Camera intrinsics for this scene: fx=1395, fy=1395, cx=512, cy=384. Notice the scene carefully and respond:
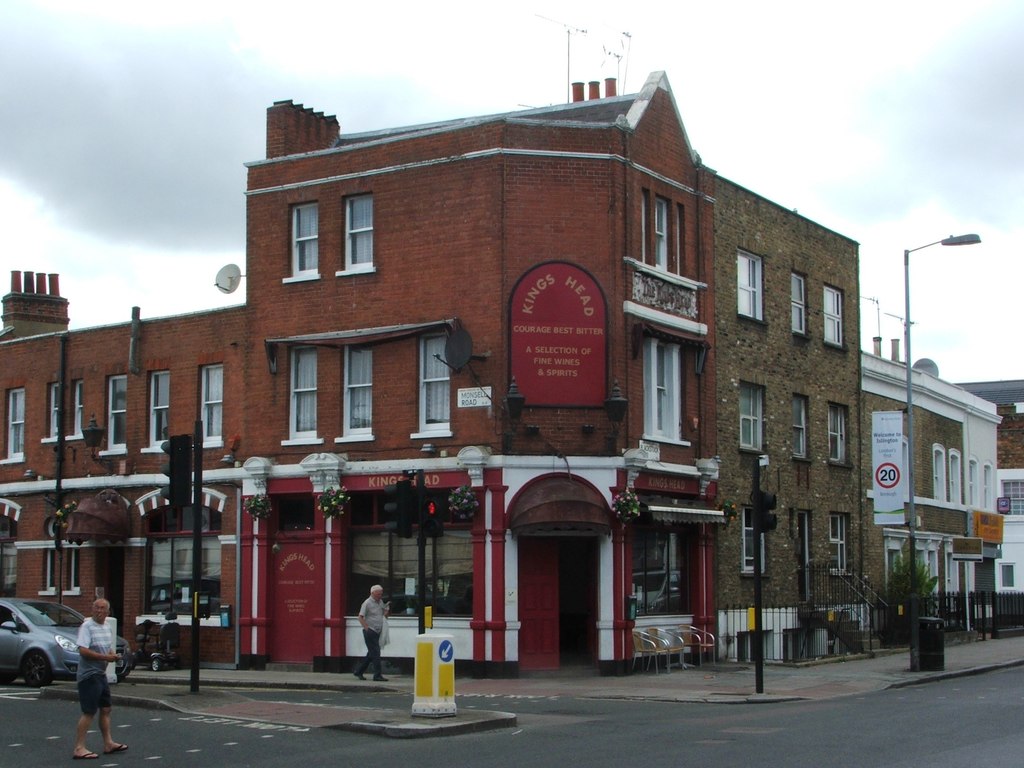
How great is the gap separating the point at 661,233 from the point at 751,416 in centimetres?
581

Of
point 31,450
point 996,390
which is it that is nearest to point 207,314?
point 31,450

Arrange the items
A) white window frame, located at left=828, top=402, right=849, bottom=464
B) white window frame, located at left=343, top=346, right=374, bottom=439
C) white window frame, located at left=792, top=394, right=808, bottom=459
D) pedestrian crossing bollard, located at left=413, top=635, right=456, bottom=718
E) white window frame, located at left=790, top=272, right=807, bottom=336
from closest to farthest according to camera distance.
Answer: pedestrian crossing bollard, located at left=413, top=635, right=456, bottom=718 → white window frame, located at left=343, top=346, right=374, bottom=439 → white window frame, located at left=792, top=394, right=808, bottom=459 → white window frame, located at left=790, top=272, right=807, bottom=336 → white window frame, located at left=828, top=402, right=849, bottom=464

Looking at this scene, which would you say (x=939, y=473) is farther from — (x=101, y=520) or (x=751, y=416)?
(x=101, y=520)

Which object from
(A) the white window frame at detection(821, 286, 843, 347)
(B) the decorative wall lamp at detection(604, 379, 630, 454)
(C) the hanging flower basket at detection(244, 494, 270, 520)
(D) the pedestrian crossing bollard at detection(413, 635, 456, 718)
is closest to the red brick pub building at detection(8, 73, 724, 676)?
(B) the decorative wall lamp at detection(604, 379, 630, 454)

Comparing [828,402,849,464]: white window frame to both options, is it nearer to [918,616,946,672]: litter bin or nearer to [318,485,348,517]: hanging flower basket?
[918,616,946,672]: litter bin

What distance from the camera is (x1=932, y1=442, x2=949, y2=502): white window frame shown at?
4272 centimetres

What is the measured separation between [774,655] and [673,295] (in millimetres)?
8955

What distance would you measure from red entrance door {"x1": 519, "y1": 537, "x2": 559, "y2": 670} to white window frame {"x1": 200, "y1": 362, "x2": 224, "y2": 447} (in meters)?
8.28

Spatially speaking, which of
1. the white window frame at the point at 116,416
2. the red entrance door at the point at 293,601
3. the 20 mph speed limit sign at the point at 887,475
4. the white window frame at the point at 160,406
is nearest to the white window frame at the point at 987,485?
the 20 mph speed limit sign at the point at 887,475

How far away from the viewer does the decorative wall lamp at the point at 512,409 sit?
25.9m

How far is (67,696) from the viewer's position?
21.7m

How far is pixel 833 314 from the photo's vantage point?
36812 mm

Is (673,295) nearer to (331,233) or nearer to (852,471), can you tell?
(331,233)

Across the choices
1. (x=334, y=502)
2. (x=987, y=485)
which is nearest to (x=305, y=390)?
(x=334, y=502)
